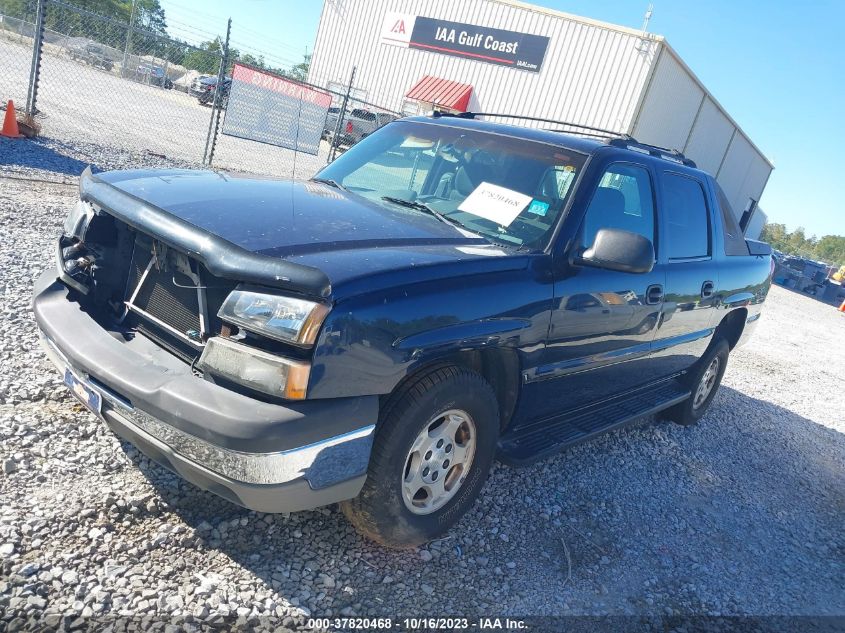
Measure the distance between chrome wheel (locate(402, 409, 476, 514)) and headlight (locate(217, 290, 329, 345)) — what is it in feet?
2.35

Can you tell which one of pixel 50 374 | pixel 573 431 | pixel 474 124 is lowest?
pixel 50 374

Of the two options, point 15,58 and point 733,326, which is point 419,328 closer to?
point 733,326

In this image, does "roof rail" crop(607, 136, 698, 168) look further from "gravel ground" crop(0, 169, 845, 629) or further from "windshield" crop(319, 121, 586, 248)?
"gravel ground" crop(0, 169, 845, 629)

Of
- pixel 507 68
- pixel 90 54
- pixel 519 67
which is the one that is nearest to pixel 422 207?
pixel 519 67

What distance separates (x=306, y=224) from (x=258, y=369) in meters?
0.78

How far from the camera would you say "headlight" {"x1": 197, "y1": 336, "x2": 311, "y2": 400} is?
7.20 feet

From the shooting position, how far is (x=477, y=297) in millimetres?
2705

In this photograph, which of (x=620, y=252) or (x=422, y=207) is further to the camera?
(x=422, y=207)

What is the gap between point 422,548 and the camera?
3021 millimetres

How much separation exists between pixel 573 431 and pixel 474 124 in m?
1.93

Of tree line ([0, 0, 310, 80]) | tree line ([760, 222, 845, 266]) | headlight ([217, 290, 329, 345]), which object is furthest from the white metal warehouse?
tree line ([760, 222, 845, 266])

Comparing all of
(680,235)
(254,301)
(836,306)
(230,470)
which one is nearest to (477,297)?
(254,301)

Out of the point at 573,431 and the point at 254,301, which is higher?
the point at 254,301

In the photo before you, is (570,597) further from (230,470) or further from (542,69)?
(542,69)
